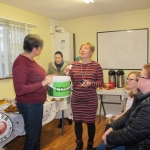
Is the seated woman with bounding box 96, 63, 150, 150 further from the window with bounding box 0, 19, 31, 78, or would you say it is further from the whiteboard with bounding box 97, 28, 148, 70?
the whiteboard with bounding box 97, 28, 148, 70

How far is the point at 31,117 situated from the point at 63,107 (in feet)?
4.02

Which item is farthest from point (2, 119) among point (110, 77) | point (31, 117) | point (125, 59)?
point (125, 59)

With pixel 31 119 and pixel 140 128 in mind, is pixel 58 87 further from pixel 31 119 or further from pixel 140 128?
pixel 140 128

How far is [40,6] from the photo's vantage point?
3.29 meters

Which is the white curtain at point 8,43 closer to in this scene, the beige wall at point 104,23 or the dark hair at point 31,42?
the beige wall at point 104,23

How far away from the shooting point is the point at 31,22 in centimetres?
373

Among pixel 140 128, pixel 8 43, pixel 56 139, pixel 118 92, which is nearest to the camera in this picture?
pixel 140 128

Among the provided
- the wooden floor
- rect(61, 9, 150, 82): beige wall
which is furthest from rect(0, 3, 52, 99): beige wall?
the wooden floor

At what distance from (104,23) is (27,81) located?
2792 mm

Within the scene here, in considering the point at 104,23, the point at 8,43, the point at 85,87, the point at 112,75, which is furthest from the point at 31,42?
the point at 104,23

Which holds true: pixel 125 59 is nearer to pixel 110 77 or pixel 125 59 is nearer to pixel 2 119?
pixel 110 77

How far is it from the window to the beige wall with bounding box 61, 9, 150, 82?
54.0 inches

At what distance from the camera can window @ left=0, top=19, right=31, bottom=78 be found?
10.0 feet

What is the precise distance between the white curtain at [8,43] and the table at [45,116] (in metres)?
0.99
